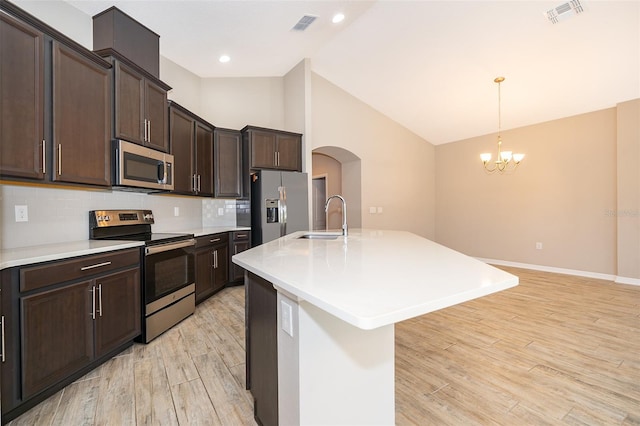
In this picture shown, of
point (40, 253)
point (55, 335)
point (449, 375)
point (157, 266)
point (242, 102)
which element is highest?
point (242, 102)

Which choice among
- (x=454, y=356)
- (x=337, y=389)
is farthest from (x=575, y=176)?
(x=337, y=389)

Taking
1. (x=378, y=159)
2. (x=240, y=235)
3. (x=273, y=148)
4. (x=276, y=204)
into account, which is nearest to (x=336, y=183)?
(x=378, y=159)

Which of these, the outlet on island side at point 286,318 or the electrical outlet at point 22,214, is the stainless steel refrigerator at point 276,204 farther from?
the outlet on island side at point 286,318

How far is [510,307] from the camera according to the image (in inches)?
127

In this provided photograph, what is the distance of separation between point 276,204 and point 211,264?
119 cm

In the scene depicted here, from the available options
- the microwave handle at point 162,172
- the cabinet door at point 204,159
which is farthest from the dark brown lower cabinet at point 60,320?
the cabinet door at point 204,159

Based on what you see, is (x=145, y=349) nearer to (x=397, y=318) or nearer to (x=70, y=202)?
(x=70, y=202)

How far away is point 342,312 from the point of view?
0.68 metres

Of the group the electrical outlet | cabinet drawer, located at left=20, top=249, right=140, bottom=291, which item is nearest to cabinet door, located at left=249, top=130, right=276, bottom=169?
cabinet drawer, located at left=20, top=249, right=140, bottom=291

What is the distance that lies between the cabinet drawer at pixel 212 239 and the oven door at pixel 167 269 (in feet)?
1.15

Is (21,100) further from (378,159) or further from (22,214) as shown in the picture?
(378,159)

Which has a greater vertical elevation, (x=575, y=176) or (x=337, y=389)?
A: (x=575, y=176)

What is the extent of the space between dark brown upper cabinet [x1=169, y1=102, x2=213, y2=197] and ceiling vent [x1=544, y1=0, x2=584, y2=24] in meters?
4.11

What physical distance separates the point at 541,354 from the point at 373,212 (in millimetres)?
3650
